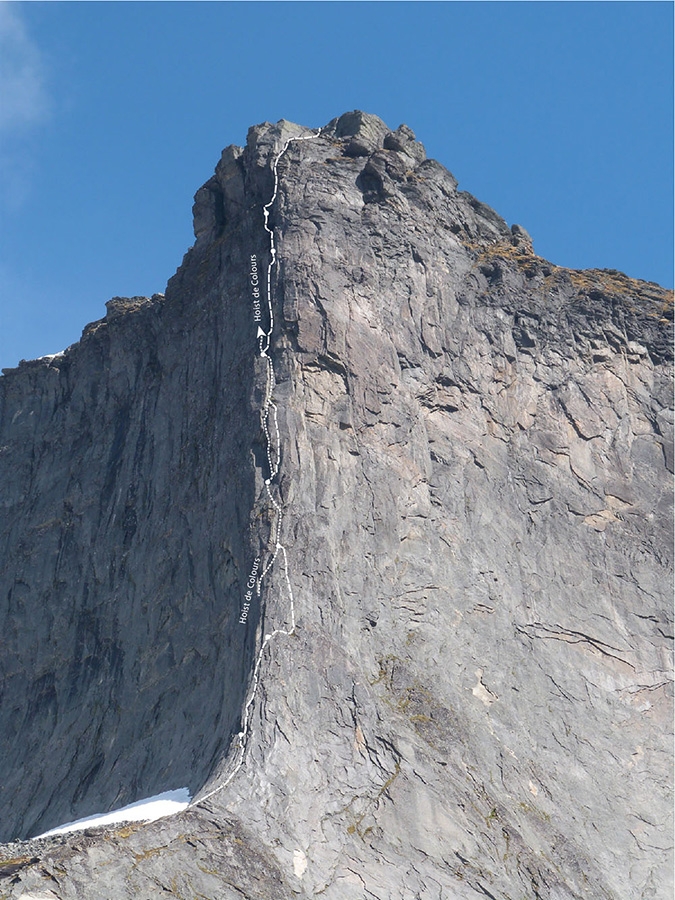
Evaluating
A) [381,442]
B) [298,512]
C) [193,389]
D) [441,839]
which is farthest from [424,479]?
[441,839]

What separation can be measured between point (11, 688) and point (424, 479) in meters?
16.5

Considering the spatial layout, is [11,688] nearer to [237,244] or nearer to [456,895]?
[237,244]

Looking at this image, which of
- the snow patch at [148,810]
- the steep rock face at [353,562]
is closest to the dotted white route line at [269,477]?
the steep rock face at [353,562]

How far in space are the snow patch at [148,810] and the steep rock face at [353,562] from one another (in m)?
0.97

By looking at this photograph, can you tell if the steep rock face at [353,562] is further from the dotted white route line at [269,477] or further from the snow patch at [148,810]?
the snow patch at [148,810]

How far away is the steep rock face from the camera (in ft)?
129

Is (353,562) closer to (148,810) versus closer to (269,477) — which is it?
(269,477)

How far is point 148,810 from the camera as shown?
39219 millimetres

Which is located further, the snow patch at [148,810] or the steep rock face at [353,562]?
the steep rock face at [353,562]

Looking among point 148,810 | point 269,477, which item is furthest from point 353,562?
point 148,810

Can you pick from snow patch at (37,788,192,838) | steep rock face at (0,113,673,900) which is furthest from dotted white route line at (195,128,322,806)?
snow patch at (37,788,192,838)

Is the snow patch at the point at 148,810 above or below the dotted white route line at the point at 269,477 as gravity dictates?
below

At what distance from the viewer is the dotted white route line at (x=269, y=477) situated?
3947 centimetres

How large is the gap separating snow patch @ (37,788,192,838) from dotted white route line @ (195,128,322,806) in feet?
2.87
